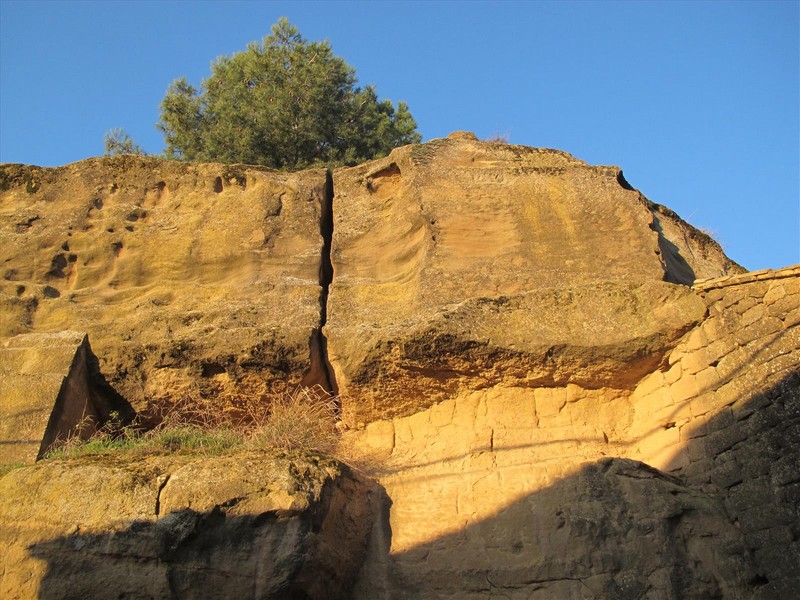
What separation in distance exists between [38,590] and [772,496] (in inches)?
170

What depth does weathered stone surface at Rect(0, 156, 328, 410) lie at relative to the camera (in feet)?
22.9

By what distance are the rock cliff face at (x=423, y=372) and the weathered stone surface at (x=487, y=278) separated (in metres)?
0.02

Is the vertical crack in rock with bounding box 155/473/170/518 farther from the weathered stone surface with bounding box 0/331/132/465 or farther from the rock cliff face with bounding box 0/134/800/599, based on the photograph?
the weathered stone surface with bounding box 0/331/132/465

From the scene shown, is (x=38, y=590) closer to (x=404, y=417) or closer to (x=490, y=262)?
(x=404, y=417)

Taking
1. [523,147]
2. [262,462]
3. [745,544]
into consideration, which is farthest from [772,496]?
[523,147]

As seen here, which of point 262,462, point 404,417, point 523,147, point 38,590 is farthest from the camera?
point 523,147

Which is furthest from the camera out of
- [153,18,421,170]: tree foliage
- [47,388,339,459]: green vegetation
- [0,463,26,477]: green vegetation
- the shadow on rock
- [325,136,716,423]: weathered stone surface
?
Result: [153,18,421,170]: tree foliage

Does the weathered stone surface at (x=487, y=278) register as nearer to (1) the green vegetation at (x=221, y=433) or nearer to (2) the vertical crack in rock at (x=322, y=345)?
(2) the vertical crack in rock at (x=322, y=345)

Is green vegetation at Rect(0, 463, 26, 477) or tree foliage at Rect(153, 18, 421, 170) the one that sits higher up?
tree foliage at Rect(153, 18, 421, 170)

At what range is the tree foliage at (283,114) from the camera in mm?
13352

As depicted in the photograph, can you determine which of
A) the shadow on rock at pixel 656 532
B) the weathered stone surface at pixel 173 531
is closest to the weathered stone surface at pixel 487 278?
the shadow on rock at pixel 656 532

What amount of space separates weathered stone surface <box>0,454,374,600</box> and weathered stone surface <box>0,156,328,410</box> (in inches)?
56.3

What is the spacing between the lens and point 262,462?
220 inches

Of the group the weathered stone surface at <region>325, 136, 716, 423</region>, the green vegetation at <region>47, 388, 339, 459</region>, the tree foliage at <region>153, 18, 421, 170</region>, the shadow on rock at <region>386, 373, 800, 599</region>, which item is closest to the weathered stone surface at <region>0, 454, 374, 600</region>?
the green vegetation at <region>47, 388, 339, 459</region>
